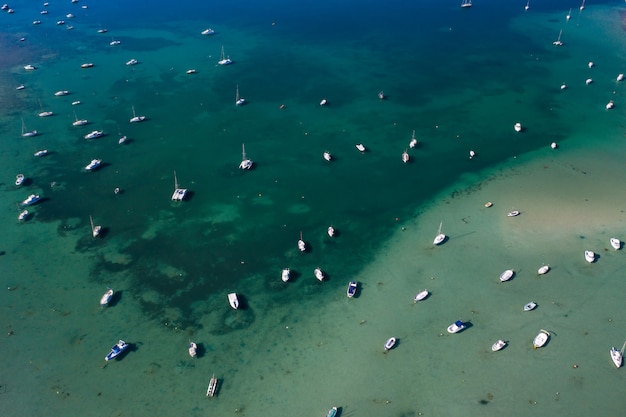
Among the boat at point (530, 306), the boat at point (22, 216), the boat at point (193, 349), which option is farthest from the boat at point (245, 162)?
the boat at point (530, 306)

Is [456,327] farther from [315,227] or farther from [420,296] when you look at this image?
[315,227]

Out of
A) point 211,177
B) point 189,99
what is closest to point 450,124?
point 211,177

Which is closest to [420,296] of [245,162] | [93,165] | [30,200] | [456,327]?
[456,327]

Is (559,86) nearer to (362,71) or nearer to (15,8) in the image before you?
(362,71)

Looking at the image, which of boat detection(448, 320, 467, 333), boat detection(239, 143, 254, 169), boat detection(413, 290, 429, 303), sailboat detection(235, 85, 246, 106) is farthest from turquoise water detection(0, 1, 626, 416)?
boat detection(239, 143, 254, 169)

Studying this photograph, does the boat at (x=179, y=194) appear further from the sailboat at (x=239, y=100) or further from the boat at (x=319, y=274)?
the sailboat at (x=239, y=100)

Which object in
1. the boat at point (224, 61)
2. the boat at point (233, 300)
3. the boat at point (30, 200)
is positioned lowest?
the boat at point (30, 200)

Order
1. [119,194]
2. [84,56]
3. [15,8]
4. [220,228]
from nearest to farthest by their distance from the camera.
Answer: [220,228], [119,194], [84,56], [15,8]
